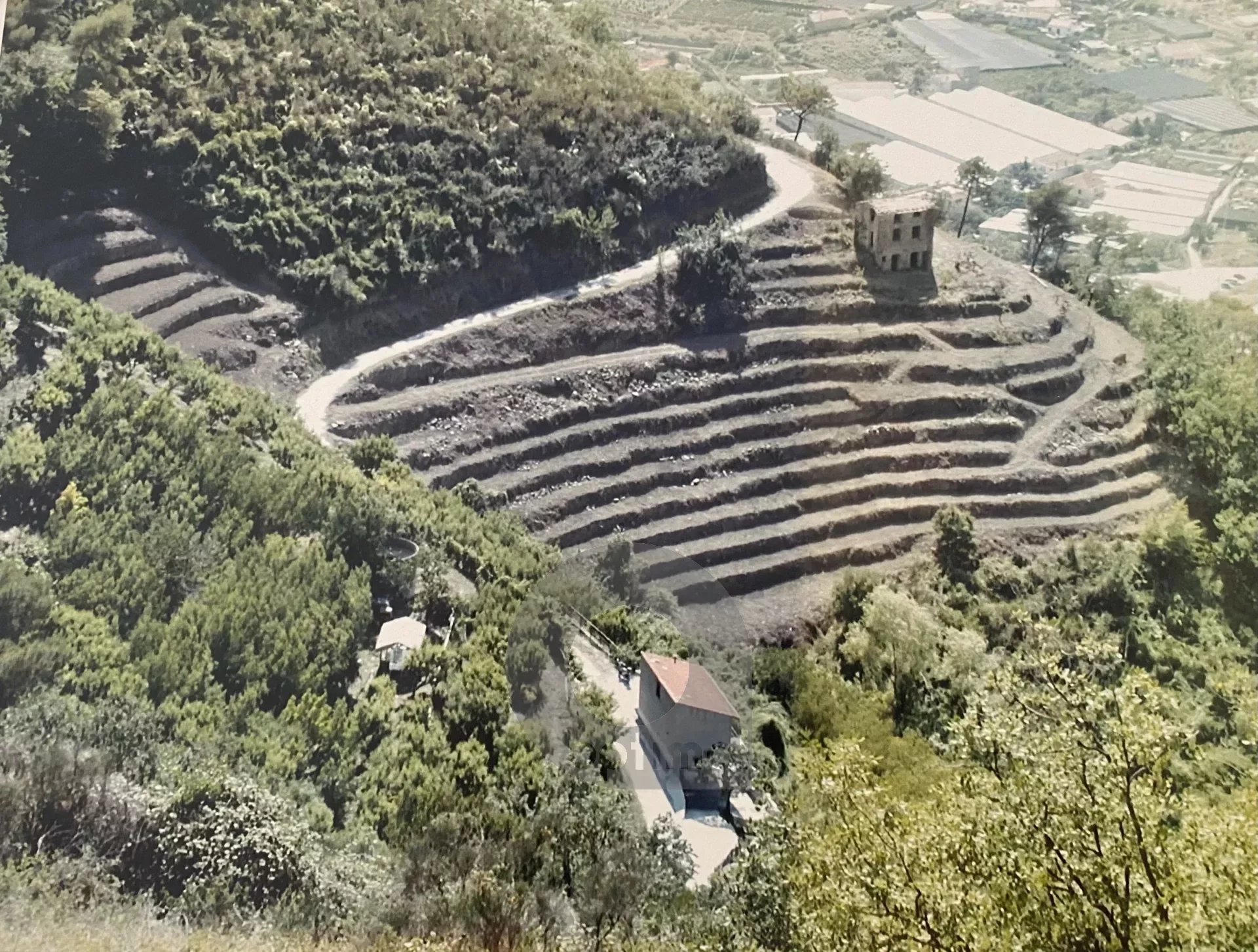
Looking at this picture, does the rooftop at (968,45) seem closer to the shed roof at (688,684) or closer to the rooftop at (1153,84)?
the rooftop at (1153,84)

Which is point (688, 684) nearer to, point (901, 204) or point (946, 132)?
point (901, 204)

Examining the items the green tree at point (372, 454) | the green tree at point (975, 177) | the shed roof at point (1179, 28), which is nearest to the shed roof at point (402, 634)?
the green tree at point (372, 454)

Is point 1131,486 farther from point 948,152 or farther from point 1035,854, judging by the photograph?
point 1035,854

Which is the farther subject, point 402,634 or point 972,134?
point 972,134

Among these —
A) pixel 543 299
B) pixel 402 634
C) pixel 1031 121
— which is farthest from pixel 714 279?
pixel 402 634

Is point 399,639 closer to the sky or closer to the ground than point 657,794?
closer to the sky

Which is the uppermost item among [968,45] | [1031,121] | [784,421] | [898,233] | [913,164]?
[968,45]
